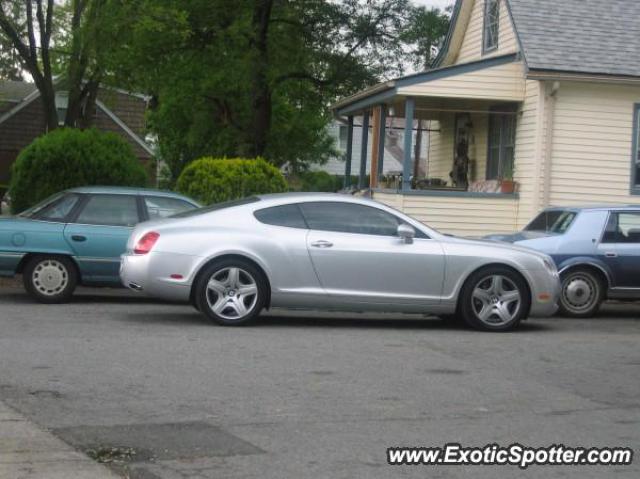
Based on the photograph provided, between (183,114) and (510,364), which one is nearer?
(510,364)

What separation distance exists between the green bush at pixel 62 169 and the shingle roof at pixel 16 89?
1716 inches

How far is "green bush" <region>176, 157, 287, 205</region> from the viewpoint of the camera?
62.7ft

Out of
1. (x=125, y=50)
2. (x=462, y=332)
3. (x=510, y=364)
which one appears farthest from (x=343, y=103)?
(x=510, y=364)

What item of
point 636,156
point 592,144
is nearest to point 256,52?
point 592,144

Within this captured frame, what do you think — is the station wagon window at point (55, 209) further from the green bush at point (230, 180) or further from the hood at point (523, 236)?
the hood at point (523, 236)

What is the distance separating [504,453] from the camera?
265 inches

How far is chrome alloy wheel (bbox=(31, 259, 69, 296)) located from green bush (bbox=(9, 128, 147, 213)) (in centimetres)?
564

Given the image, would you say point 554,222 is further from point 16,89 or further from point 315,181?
point 16,89

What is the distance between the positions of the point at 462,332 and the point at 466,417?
15.0ft

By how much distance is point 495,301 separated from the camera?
12328mm

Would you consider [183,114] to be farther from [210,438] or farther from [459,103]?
[210,438]

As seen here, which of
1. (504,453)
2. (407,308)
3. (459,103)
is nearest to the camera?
(504,453)

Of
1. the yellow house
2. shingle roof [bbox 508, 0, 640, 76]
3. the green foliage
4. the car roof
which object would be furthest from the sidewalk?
the green foliage

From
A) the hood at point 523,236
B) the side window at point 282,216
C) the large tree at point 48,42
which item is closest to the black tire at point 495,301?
the side window at point 282,216
